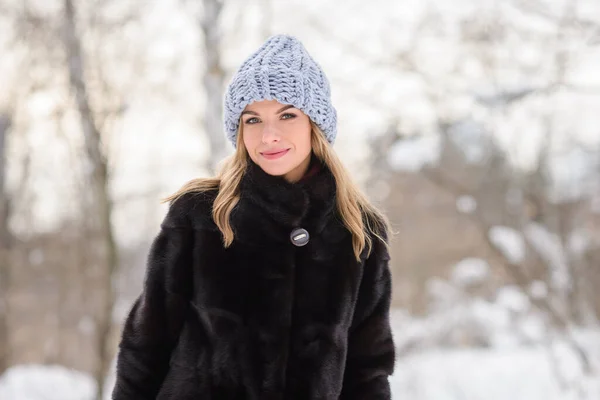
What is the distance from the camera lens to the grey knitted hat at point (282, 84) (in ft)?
6.13

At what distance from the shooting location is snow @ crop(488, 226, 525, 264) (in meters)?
7.33

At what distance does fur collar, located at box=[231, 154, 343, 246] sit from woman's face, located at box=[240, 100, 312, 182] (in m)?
0.05

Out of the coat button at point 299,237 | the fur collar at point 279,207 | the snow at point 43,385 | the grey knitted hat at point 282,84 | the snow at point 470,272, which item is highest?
the snow at point 470,272

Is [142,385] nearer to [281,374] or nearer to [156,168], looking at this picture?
[281,374]

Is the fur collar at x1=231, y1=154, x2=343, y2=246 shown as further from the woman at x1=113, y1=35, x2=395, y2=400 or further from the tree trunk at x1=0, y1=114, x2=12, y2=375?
the tree trunk at x1=0, y1=114, x2=12, y2=375

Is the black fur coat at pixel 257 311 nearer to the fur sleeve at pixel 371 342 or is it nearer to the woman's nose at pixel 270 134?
the fur sleeve at pixel 371 342

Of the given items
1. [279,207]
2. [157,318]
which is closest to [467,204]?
[279,207]

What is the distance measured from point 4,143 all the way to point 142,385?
35.2ft

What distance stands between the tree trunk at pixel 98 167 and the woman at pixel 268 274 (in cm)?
603

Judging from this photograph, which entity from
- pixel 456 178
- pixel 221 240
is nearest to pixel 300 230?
pixel 221 240

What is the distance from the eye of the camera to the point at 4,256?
12.4 metres

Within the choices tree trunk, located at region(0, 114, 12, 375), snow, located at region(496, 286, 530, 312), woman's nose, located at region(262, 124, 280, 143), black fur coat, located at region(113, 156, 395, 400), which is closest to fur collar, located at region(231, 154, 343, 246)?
black fur coat, located at region(113, 156, 395, 400)

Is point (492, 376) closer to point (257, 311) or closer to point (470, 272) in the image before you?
point (470, 272)

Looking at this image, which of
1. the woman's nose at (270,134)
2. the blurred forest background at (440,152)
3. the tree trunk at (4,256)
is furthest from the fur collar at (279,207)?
the tree trunk at (4,256)
